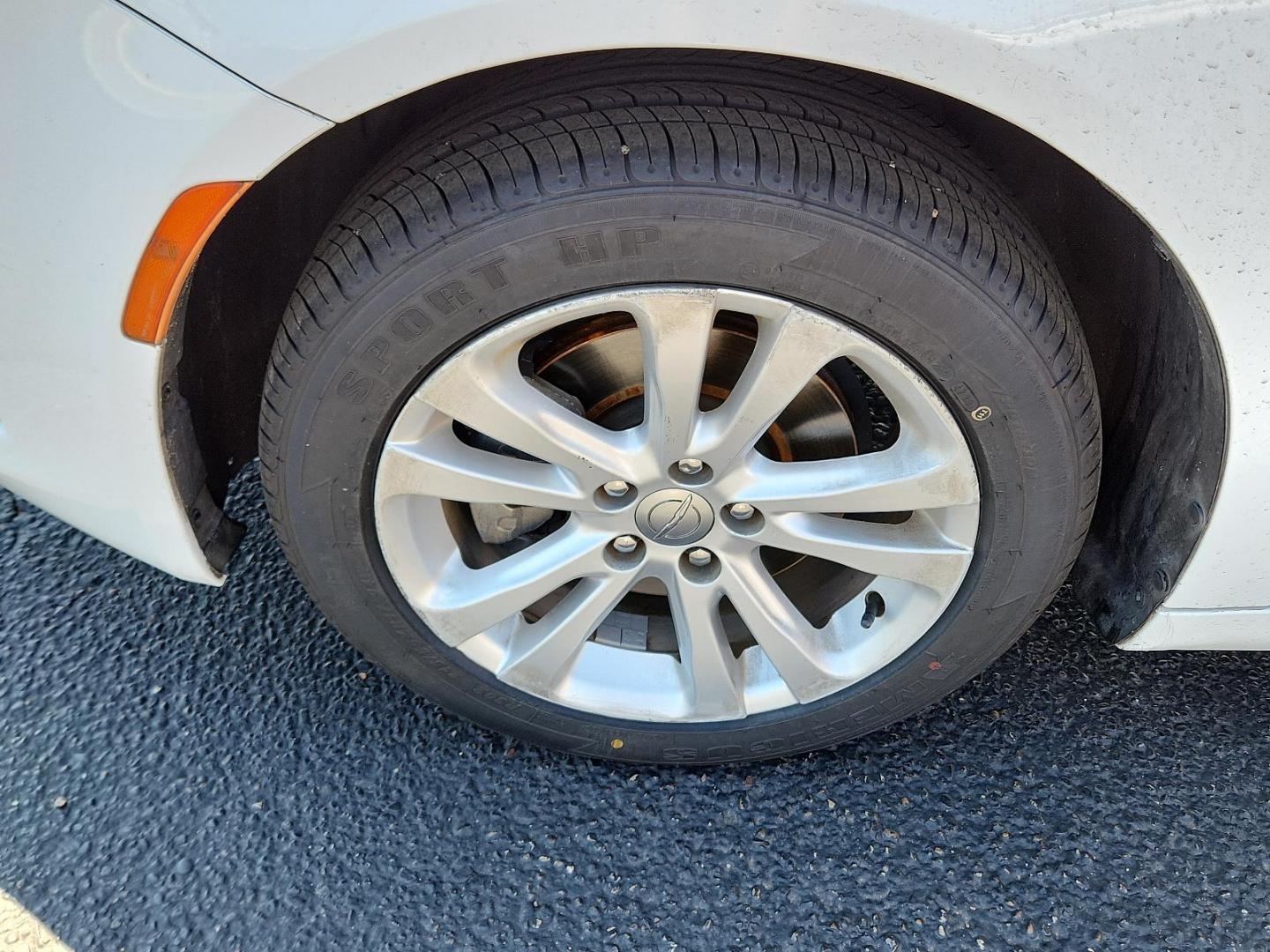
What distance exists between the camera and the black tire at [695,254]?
1131mm

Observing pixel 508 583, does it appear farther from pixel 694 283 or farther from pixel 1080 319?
pixel 1080 319

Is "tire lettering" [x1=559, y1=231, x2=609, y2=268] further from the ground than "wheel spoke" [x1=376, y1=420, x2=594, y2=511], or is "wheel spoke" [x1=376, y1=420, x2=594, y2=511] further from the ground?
"tire lettering" [x1=559, y1=231, x2=609, y2=268]

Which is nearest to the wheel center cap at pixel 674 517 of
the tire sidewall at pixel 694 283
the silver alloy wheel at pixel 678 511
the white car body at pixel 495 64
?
the silver alloy wheel at pixel 678 511

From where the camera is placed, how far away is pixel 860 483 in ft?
4.49

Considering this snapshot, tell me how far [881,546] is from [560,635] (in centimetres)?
48

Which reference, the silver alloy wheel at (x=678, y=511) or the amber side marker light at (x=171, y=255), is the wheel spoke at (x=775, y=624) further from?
the amber side marker light at (x=171, y=255)

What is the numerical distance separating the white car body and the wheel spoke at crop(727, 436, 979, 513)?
1.17 feet

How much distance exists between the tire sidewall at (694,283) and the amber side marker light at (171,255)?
161mm

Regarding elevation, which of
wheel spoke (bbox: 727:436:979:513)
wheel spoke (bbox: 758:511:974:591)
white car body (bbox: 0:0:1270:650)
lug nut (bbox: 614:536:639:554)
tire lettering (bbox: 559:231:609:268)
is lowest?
lug nut (bbox: 614:536:639:554)

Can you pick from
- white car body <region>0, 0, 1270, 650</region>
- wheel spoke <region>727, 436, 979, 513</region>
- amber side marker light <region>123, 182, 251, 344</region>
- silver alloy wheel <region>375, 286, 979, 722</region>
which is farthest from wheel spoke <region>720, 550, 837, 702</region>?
amber side marker light <region>123, 182, 251, 344</region>

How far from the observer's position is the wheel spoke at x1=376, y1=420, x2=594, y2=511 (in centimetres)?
133

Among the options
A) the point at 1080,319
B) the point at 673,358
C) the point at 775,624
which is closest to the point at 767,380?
the point at 673,358

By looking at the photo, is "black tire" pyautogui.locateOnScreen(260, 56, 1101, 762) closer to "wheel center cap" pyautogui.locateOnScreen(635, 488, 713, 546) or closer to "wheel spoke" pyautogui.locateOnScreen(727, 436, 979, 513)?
"wheel spoke" pyautogui.locateOnScreen(727, 436, 979, 513)

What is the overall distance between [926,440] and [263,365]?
998mm
